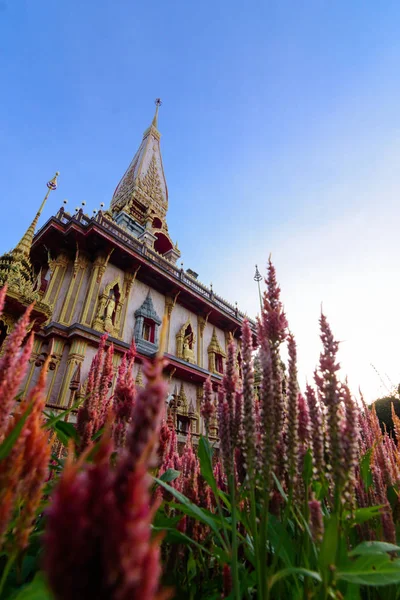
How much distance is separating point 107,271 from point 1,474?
482 inches

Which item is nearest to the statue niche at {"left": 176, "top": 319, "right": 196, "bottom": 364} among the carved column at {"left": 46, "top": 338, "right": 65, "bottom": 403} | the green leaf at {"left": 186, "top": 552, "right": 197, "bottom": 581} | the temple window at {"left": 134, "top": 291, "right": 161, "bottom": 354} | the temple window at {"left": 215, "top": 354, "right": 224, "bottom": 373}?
the temple window at {"left": 134, "top": 291, "right": 161, "bottom": 354}

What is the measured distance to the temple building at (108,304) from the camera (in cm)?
897

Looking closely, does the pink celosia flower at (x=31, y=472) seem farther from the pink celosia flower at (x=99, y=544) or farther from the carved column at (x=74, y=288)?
the carved column at (x=74, y=288)

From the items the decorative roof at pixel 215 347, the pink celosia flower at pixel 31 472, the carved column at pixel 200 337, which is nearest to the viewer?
the pink celosia flower at pixel 31 472

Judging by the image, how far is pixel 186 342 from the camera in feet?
46.4

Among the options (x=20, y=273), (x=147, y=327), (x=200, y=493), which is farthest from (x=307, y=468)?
(x=147, y=327)

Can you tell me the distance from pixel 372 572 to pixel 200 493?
1.02 meters

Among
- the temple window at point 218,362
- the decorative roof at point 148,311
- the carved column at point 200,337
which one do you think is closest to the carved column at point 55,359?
the decorative roof at point 148,311

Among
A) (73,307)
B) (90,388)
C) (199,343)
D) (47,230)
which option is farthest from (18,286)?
(199,343)

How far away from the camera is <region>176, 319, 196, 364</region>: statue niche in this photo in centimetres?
1355

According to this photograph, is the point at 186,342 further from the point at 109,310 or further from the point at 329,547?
the point at 329,547

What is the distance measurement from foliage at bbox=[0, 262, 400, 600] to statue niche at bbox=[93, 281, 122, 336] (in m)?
9.61

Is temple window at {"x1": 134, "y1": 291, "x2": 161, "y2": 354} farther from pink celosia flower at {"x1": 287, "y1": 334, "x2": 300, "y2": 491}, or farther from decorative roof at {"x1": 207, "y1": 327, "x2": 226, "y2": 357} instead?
pink celosia flower at {"x1": 287, "y1": 334, "x2": 300, "y2": 491}

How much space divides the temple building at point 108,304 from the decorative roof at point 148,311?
43mm
